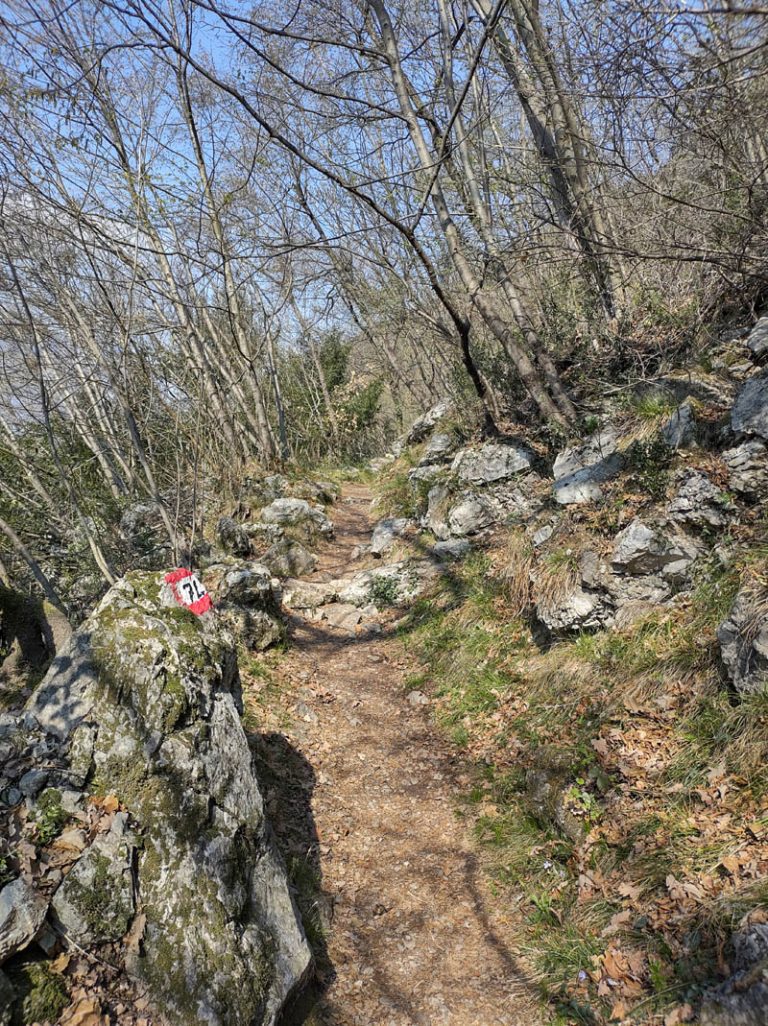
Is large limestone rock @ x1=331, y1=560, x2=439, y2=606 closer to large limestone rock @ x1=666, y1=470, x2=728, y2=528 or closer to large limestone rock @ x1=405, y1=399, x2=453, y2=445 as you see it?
large limestone rock @ x1=666, y1=470, x2=728, y2=528

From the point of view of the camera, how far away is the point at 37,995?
237cm

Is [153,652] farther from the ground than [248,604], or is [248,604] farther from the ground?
[153,652]

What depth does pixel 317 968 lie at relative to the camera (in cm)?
354

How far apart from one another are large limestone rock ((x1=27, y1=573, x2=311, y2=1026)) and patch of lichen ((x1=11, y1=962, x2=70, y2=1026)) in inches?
8.5

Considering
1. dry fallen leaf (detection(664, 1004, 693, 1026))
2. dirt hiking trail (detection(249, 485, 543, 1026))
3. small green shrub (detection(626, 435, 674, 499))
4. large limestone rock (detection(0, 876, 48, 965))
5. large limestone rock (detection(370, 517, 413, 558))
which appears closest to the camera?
large limestone rock (detection(0, 876, 48, 965))

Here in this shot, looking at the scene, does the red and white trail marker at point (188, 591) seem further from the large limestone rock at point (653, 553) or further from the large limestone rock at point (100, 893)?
the large limestone rock at point (653, 553)

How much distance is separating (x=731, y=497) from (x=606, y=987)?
12.0 ft

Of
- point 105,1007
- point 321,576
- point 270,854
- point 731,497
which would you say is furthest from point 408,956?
point 321,576

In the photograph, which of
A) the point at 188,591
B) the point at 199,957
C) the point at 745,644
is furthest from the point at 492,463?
the point at 199,957

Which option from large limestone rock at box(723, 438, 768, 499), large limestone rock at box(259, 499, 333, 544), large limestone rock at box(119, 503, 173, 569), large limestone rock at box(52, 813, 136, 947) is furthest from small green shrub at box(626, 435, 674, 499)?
large limestone rock at box(259, 499, 333, 544)

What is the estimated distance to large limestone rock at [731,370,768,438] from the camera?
185 inches

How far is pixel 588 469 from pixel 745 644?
3090mm

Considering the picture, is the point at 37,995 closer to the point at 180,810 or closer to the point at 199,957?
the point at 199,957

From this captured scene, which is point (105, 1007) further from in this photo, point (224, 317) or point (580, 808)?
point (224, 317)
